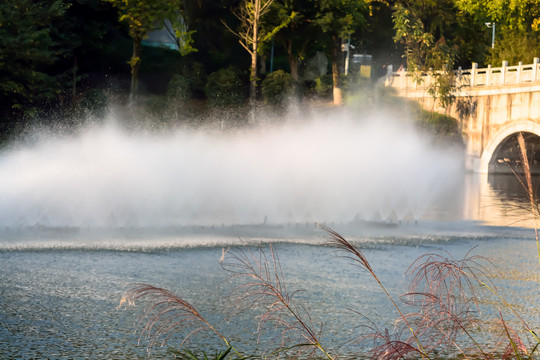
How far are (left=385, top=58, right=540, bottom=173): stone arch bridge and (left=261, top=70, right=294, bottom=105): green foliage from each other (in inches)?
498

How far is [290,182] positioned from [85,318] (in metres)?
26.8

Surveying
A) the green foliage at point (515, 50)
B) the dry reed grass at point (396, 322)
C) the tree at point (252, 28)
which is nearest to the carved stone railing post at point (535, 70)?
the green foliage at point (515, 50)

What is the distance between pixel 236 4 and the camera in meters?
71.9

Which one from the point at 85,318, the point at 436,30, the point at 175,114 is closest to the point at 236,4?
the point at 175,114

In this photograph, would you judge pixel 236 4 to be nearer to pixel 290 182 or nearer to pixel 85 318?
pixel 290 182

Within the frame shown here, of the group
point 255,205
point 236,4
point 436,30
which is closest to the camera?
point 255,205

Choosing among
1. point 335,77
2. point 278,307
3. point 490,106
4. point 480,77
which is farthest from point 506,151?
point 278,307

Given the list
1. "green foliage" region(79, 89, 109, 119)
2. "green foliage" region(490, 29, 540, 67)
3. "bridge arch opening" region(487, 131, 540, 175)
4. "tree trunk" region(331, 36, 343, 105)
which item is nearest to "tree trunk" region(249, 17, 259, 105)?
"tree trunk" region(331, 36, 343, 105)

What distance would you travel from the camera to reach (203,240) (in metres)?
22.3

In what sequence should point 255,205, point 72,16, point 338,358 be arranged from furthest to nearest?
point 72,16 → point 255,205 → point 338,358

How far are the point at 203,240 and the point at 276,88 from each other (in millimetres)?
44369

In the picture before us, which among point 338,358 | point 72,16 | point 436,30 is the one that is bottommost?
point 338,358

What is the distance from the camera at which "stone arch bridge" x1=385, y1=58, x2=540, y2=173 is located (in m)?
63.5

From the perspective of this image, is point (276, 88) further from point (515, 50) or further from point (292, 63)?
point (515, 50)
